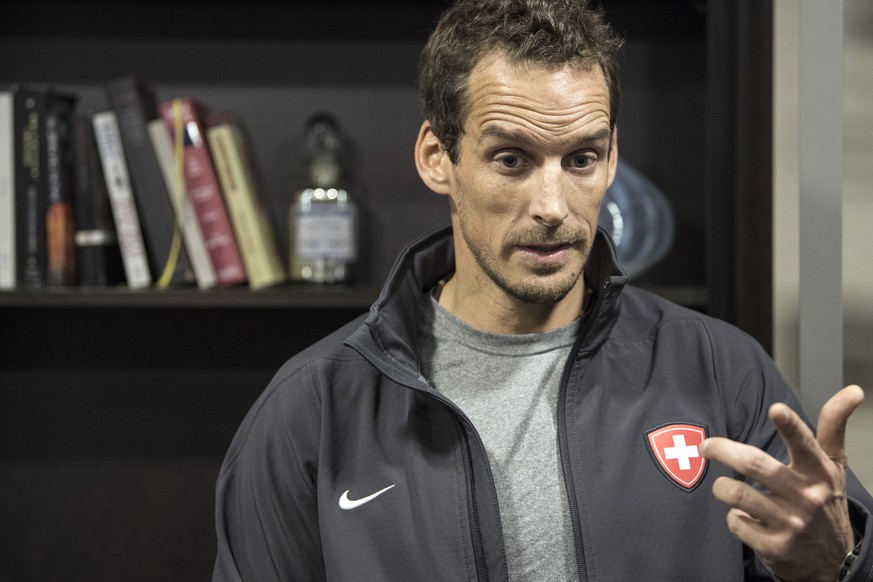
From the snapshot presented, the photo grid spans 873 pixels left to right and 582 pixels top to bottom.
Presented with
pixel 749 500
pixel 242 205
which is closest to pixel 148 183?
pixel 242 205

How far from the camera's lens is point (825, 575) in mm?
823

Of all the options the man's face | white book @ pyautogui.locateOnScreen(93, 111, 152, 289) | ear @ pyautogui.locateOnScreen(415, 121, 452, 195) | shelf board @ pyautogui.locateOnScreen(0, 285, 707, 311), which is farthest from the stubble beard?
white book @ pyautogui.locateOnScreen(93, 111, 152, 289)

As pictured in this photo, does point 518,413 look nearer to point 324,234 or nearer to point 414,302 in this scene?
point 414,302

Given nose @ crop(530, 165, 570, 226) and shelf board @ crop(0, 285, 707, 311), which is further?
shelf board @ crop(0, 285, 707, 311)

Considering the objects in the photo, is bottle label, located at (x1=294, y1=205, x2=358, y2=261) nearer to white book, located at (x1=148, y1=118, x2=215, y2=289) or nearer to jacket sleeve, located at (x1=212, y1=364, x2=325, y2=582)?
white book, located at (x1=148, y1=118, x2=215, y2=289)

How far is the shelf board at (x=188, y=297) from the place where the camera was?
4.81 ft

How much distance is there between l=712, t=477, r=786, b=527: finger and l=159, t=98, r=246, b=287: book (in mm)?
972

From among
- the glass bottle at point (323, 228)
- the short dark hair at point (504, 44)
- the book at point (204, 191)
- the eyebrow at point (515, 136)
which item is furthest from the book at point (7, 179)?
the eyebrow at point (515, 136)

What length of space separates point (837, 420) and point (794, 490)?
0.07 m

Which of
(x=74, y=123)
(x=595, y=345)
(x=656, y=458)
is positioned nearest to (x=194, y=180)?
(x=74, y=123)

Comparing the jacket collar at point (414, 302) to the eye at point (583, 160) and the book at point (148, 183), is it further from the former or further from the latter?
the book at point (148, 183)

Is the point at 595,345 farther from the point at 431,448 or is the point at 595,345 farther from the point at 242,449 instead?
the point at 242,449

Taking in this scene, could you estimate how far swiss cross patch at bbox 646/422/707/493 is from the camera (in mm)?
987

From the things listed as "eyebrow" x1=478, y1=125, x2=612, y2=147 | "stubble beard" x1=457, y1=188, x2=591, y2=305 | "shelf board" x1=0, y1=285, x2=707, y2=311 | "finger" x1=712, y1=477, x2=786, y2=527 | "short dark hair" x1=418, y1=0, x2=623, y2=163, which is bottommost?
"finger" x1=712, y1=477, x2=786, y2=527
